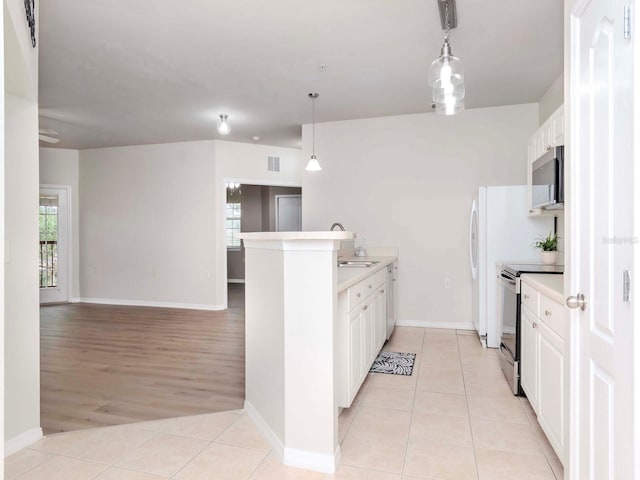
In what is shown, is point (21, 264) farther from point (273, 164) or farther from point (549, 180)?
point (273, 164)

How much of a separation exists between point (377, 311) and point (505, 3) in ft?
7.76

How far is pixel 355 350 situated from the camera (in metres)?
2.59

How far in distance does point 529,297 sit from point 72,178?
7248mm

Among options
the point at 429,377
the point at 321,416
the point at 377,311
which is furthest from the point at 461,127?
the point at 321,416

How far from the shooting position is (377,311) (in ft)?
11.2

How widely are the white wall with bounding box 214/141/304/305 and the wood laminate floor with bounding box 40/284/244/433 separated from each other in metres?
0.95

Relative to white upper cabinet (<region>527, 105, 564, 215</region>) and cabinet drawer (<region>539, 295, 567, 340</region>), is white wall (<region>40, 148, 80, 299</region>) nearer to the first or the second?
white upper cabinet (<region>527, 105, 564, 215</region>)

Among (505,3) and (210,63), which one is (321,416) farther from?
(210,63)

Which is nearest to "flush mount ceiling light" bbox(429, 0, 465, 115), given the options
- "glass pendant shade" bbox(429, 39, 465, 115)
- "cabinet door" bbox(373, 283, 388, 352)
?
"glass pendant shade" bbox(429, 39, 465, 115)

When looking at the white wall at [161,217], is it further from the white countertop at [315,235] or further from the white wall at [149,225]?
the white countertop at [315,235]

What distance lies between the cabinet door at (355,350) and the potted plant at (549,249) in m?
1.84

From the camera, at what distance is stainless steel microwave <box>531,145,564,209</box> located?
2.86 m
